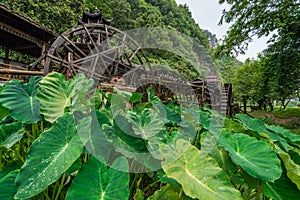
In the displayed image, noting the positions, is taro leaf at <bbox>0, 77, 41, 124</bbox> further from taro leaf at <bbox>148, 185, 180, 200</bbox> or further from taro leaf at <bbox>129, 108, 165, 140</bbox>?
taro leaf at <bbox>148, 185, 180, 200</bbox>

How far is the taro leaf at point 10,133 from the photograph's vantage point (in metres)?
0.64

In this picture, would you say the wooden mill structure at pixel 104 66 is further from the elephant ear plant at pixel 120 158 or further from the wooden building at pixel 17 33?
the elephant ear plant at pixel 120 158

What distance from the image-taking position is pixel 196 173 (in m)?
0.56

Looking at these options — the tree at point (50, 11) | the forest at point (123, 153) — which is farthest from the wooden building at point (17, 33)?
the forest at point (123, 153)

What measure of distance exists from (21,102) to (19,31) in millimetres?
6094

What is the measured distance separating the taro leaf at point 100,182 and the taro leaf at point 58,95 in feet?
0.79

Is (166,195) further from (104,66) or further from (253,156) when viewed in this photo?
(104,66)

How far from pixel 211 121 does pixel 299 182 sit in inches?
14.7

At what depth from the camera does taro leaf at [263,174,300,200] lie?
0.57 metres

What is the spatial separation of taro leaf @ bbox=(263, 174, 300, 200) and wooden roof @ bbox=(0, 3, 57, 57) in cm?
550

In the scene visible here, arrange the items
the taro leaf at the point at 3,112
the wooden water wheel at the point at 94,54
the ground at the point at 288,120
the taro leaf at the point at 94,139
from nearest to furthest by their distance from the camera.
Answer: the taro leaf at the point at 94,139, the taro leaf at the point at 3,112, the wooden water wheel at the point at 94,54, the ground at the point at 288,120

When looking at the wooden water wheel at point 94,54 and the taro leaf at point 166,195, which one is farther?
the wooden water wheel at point 94,54

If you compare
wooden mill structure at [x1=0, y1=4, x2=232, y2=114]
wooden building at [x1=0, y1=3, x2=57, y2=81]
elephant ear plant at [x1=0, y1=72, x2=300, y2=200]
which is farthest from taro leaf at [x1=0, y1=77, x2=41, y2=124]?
wooden building at [x1=0, y1=3, x2=57, y2=81]

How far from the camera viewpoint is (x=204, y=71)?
5.03m
